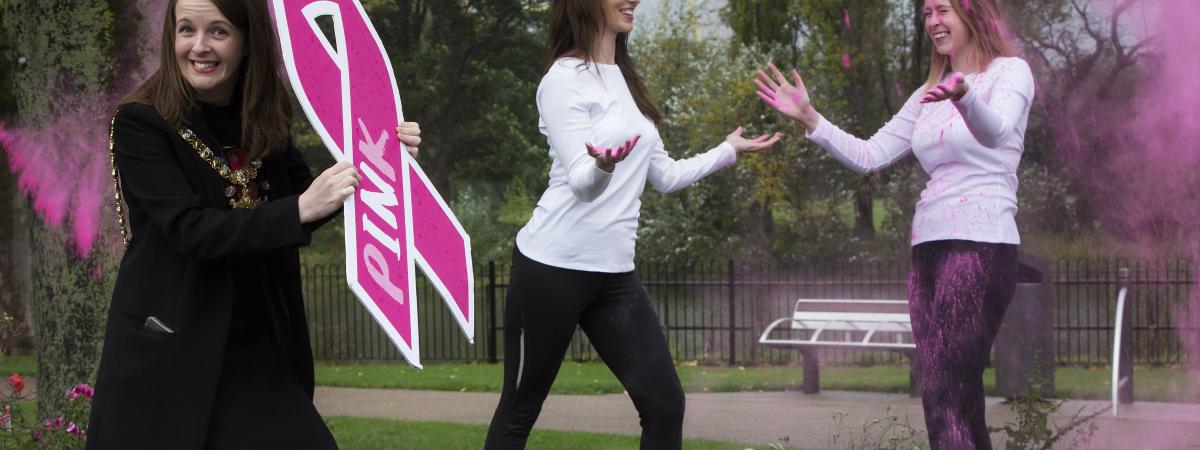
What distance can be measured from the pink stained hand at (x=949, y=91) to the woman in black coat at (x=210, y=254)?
1.55 metres

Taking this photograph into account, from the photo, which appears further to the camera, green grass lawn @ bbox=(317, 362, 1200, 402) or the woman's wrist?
green grass lawn @ bbox=(317, 362, 1200, 402)

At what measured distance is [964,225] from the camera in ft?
12.7

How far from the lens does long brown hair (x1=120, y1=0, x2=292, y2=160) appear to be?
2.81m

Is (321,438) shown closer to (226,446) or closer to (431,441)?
(226,446)

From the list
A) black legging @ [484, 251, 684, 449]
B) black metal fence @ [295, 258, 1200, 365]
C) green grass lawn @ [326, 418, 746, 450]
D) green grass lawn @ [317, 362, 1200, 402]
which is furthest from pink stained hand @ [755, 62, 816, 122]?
black metal fence @ [295, 258, 1200, 365]

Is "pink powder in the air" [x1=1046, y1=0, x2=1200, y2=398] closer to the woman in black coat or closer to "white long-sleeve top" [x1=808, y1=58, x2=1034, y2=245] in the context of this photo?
"white long-sleeve top" [x1=808, y1=58, x2=1034, y2=245]

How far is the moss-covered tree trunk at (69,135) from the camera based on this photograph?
5.38 meters

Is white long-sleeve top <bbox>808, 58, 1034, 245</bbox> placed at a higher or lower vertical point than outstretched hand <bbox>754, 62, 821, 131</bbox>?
lower

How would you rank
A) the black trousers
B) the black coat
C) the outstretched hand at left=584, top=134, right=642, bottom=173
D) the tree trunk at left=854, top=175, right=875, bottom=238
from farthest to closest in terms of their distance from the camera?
the tree trunk at left=854, top=175, right=875, bottom=238 → the outstretched hand at left=584, top=134, right=642, bottom=173 → the black trousers → the black coat

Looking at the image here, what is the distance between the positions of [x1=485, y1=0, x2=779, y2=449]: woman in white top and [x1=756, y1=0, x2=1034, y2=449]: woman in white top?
30.0 inches

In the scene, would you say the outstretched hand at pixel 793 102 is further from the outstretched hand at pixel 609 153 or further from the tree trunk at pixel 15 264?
the tree trunk at pixel 15 264

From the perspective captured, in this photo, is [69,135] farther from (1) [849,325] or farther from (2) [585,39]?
(1) [849,325]

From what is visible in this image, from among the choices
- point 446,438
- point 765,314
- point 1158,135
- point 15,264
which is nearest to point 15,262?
point 15,264

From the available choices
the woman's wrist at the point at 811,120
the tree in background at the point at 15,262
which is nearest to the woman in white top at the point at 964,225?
the woman's wrist at the point at 811,120
